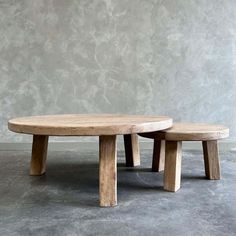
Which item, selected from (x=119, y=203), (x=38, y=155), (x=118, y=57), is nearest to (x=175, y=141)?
(x=119, y=203)

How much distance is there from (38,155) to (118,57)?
1.35m

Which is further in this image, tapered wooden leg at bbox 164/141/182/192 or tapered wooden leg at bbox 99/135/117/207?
tapered wooden leg at bbox 164/141/182/192

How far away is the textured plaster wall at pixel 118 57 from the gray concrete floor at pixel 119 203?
0.82 meters

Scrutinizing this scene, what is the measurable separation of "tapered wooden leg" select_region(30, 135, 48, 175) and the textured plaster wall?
959 mm

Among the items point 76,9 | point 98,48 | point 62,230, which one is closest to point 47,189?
point 62,230

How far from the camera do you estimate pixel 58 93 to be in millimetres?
3271

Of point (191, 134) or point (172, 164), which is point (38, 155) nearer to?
point (172, 164)

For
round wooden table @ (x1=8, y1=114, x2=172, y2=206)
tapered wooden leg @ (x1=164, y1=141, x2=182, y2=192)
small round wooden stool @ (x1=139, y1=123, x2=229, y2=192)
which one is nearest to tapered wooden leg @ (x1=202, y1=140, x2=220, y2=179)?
small round wooden stool @ (x1=139, y1=123, x2=229, y2=192)

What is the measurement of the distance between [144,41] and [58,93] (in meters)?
0.95

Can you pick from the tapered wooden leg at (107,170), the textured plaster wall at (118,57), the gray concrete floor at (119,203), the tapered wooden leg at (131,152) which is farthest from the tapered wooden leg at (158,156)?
the textured plaster wall at (118,57)

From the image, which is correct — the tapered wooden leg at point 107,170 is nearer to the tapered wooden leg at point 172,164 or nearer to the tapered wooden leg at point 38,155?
the tapered wooden leg at point 172,164

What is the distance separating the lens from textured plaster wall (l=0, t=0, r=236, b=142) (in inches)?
128

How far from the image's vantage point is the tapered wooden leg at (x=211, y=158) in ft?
6.94

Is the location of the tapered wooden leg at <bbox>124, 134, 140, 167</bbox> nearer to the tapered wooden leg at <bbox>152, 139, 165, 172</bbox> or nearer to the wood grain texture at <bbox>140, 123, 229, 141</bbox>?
the tapered wooden leg at <bbox>152, 139, 165, 172</bbox>
